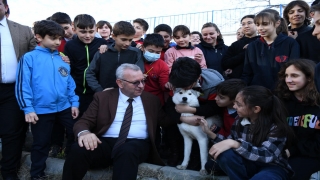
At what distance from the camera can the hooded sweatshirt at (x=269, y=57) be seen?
3959mm

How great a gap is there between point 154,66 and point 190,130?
1116 mm

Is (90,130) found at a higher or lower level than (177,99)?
lower

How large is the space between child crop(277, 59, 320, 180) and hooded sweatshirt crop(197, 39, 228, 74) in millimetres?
1502

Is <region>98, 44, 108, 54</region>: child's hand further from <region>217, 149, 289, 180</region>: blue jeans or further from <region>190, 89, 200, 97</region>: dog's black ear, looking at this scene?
<region>217, 149, 289, 180</region>: blue jeans

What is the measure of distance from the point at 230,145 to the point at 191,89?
3.49 feet

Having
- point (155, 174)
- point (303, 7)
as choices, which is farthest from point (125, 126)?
point (303, 7)

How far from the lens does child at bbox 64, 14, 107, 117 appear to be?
461cm

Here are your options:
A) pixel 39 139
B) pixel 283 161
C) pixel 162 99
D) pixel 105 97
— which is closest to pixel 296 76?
pixel 283 161

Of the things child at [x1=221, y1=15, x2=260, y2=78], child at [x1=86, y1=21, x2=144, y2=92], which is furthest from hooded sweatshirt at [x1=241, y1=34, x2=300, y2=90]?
child at [x1=86, y1=21, x2=144, y2=92]

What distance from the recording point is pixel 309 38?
13.4 ft

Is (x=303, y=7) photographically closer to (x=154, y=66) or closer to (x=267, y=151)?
(x=154, y=66)

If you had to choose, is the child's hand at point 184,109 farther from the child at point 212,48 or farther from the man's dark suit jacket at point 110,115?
the child at point 212,48

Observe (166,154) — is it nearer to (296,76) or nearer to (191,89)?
(191,89)

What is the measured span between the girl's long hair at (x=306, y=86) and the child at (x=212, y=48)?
4.96 feet
